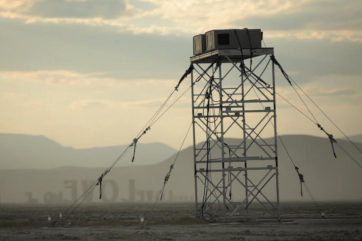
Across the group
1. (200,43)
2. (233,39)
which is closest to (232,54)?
(233,39)

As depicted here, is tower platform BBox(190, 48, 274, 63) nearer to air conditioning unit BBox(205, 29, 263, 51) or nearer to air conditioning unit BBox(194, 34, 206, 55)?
air conditioning unit BBox(205, 29, 263, 51)

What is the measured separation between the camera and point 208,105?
54.9 metres

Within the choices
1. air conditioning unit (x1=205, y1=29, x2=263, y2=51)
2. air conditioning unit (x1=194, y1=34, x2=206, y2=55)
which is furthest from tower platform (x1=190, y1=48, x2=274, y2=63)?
air conditioning unit (x1=194, y1=34, x2=206, y2=55)

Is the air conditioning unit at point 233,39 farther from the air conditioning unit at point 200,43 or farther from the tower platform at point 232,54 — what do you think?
the air conditioning unit at point 200,43

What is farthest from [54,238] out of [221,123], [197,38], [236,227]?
[197,38]

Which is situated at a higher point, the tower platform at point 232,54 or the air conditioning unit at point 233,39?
the air conditioning unit at point 233,39

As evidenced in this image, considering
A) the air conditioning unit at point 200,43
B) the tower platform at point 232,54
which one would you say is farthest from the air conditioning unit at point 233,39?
the air conditioning unit at point 200,43

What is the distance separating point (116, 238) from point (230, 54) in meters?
17.3

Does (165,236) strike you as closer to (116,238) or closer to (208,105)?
(116,238)

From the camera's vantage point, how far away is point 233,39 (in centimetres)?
5419

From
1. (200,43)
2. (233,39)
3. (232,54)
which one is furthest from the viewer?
(200,43)

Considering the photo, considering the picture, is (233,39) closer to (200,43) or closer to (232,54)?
(232,54)

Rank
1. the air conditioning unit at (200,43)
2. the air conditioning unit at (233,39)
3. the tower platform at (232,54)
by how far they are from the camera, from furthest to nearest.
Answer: the air conditioning unit at (200,43) < the air conditioning unit at (233,39) < the tower platform at (232,54)

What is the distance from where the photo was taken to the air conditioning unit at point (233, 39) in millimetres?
54062
